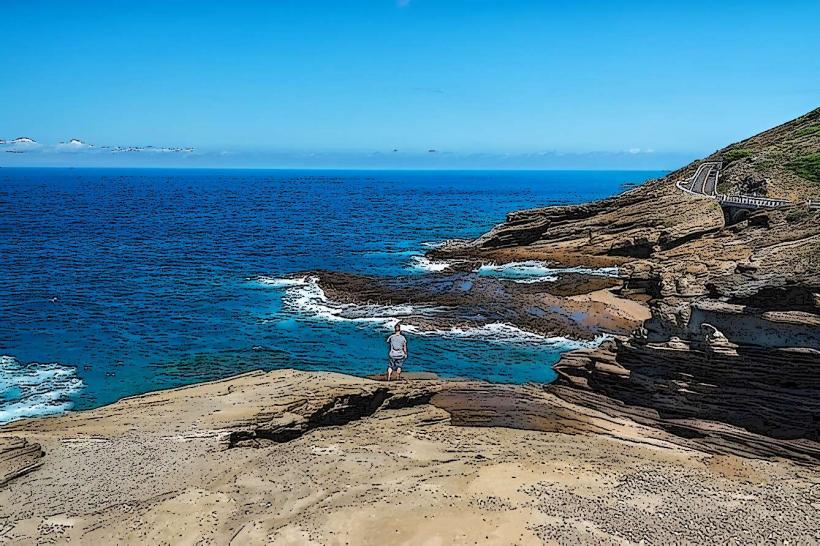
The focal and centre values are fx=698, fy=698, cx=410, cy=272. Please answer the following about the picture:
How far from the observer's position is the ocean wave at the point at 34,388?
1004 inches

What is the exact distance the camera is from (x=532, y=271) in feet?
168

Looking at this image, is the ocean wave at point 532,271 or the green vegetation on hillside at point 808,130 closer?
the ocean wave at point 532,271

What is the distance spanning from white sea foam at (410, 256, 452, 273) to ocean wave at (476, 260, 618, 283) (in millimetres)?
3068

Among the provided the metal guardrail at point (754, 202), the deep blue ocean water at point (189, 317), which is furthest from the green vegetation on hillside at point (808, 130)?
the deep blue ocean water at point (189, 317)

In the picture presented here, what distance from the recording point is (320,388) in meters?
22.3

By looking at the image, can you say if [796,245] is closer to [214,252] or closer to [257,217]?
[214,252]

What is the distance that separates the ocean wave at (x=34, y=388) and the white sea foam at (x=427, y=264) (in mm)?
28447

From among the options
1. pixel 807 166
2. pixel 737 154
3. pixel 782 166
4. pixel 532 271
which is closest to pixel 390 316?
pixel 532 271

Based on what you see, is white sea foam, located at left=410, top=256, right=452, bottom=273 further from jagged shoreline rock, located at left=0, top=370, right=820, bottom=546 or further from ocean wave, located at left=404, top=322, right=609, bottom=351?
jagged shoreline rock, located at left=0, top=370, right=820, bottom=546

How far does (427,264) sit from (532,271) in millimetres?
8795

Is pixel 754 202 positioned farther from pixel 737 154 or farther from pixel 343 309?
pixel 737 154

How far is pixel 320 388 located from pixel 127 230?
63.4 m

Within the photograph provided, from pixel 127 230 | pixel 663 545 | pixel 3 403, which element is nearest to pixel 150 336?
pixel 3 403

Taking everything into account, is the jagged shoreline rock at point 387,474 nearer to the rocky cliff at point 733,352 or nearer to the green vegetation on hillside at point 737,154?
the rocky cliff at point 733,352
